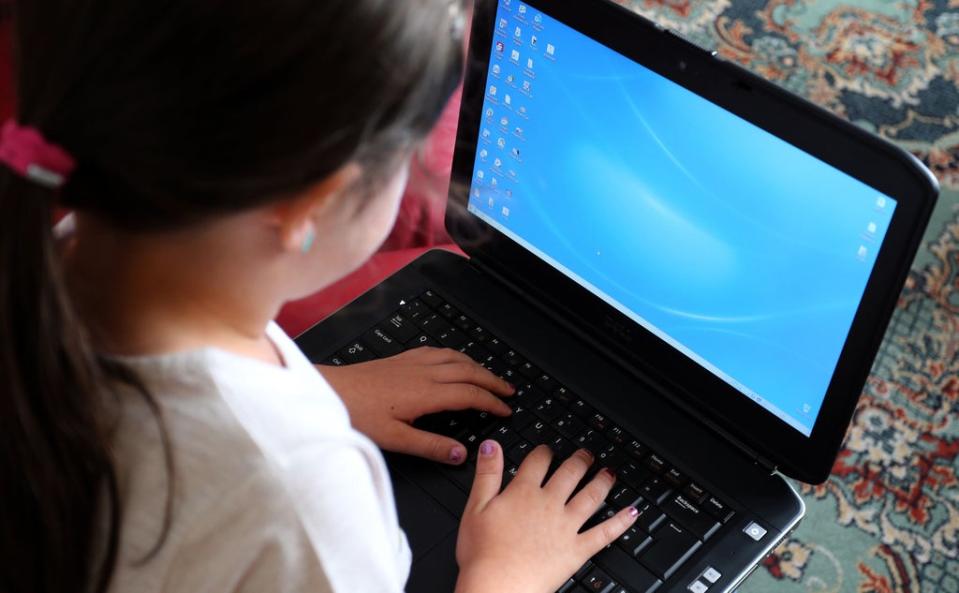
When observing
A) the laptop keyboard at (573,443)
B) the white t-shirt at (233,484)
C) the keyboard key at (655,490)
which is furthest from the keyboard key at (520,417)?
the white t-shirt at (233,484)

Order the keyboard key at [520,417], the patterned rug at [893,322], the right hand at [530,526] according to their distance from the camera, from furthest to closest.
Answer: the patterned rug at [893,322] < the keyboard key at [520,417] < the right hand at [530,526]

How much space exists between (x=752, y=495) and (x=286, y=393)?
0.37 metres

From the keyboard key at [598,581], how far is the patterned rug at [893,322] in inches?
21.2

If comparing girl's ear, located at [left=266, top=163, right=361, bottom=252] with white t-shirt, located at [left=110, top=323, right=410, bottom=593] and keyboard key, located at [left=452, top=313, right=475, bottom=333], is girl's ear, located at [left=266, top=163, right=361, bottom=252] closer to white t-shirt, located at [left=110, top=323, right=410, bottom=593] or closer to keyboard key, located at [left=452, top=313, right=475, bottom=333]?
white t-shirt, located at [left=110, top=323, right=410, bottom=593]

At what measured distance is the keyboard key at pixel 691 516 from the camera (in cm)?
75

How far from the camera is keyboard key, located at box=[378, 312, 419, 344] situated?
35.6 inches

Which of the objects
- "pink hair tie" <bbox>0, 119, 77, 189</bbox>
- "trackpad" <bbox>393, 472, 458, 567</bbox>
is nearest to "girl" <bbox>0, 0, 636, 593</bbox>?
"pink hair tie" <bbox>0, 119, 77, 189</bbox>

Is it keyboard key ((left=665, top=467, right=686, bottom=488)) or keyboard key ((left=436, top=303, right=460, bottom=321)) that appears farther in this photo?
keyboard key ((left=436, top=303, right=460, bottom=321))

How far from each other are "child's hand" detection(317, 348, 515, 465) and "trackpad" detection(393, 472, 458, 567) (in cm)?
3

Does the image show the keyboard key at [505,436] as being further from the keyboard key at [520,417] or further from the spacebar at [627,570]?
the spacebar at [627,570]

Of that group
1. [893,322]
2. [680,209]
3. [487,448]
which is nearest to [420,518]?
[487,448]

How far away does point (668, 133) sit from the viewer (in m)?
0.73

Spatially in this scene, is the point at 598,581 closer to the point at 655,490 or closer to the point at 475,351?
the point at 655,490

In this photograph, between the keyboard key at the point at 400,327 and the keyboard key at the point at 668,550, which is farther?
the keyboard key at the point at 400,327
